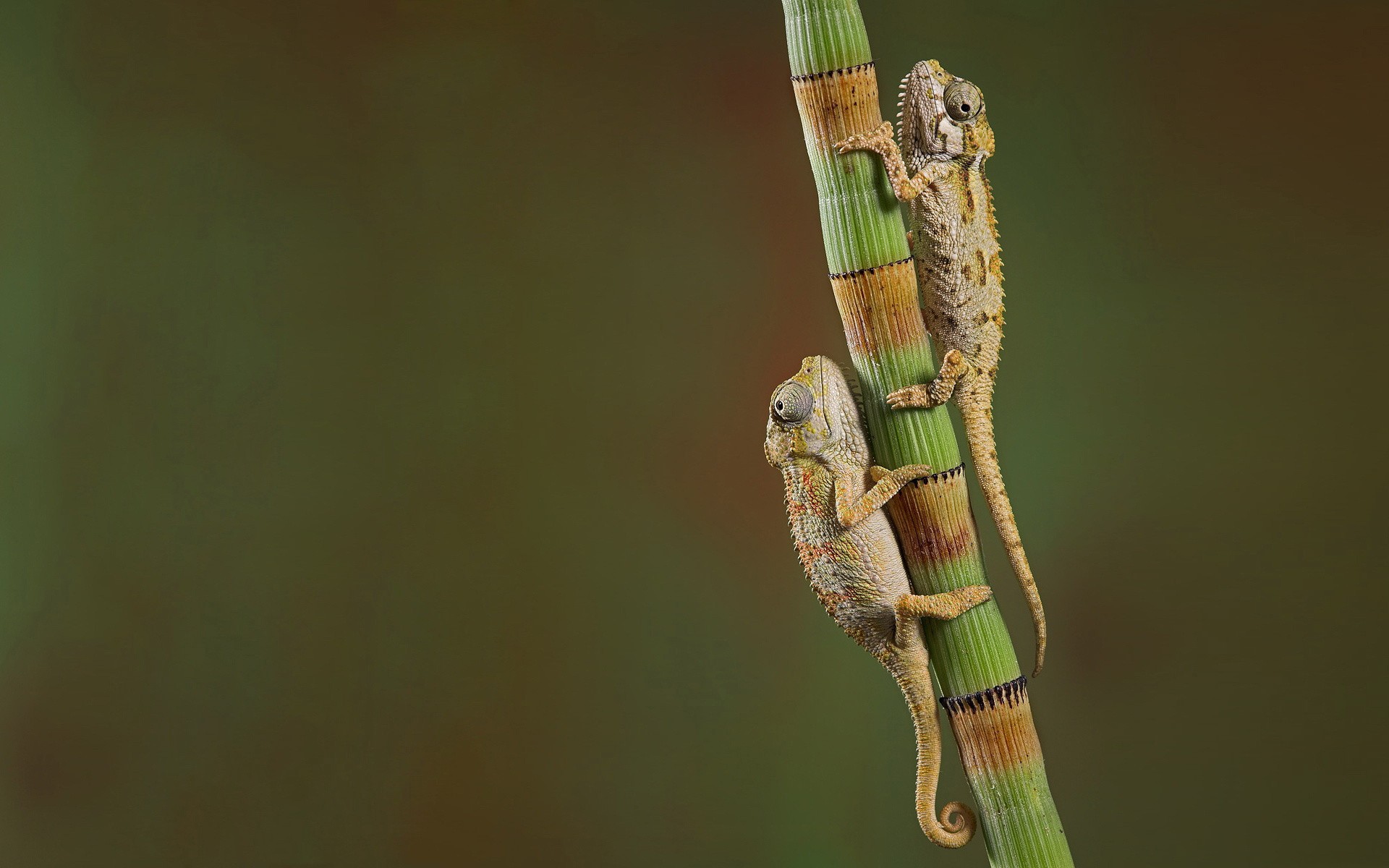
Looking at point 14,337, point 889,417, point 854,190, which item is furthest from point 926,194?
point 14,337

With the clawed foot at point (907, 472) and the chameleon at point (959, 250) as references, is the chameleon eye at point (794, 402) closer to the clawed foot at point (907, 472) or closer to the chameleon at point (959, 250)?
the clawed foot at point (907, 472)

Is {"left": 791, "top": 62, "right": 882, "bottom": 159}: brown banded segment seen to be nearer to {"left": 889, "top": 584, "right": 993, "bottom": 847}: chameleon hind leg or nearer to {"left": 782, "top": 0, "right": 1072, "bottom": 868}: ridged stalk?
{"left": 782, "top": 0, "right": 1072, "bottom": 868}: ridged stalk

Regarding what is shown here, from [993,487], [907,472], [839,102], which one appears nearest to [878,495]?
[907,472]

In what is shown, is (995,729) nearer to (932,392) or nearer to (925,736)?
(925,736)

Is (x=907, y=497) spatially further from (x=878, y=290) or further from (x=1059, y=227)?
(x=1059, y=227)

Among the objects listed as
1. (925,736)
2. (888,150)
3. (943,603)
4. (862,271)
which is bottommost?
(925,736)
